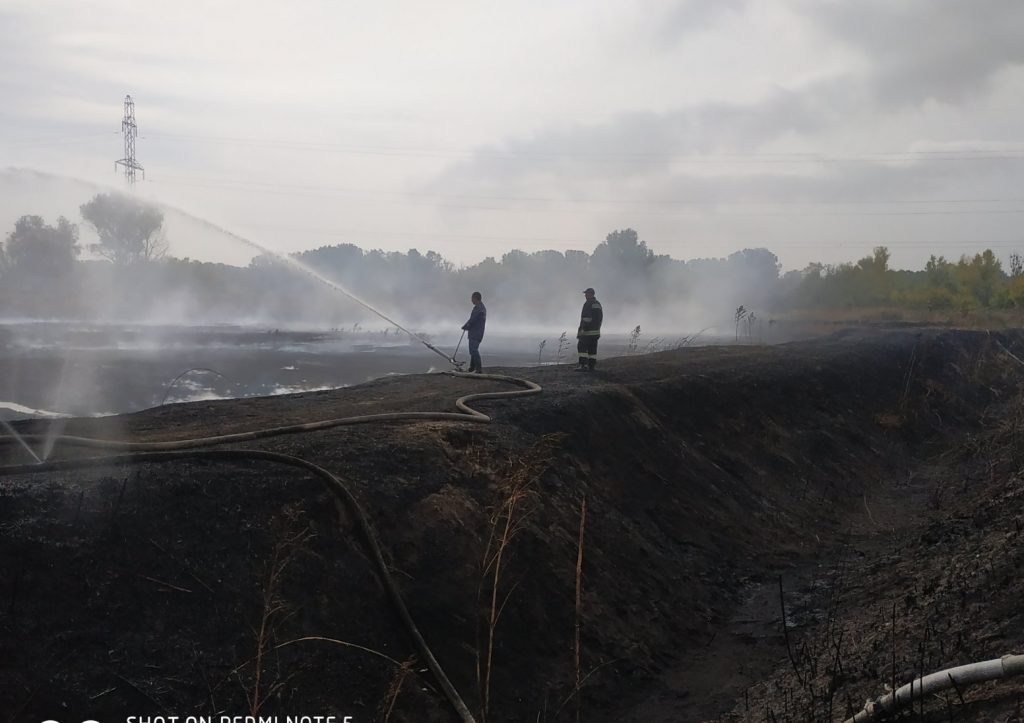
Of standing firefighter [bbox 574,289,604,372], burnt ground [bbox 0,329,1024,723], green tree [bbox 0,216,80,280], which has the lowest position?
burnt ground [bbox 0,329,1024,723]

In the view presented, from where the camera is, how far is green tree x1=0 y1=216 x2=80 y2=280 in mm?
57344

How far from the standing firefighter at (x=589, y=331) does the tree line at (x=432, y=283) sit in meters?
22.4

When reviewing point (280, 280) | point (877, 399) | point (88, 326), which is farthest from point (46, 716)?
point (280, 280)

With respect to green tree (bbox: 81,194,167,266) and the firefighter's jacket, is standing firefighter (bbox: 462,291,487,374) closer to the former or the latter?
the firefighter's jacket

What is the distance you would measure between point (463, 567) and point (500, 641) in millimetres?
757

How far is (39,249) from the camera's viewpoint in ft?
193

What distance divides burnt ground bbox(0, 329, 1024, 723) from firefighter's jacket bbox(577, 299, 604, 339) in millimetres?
2884

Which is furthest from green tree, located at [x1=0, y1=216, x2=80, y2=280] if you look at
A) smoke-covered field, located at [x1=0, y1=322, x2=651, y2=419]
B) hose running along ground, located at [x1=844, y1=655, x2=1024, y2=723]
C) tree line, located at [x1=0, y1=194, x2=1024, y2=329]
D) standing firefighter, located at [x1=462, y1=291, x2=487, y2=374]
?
hose running along ground, located at [x1=844, y1=655, x2=1024, y2=723]

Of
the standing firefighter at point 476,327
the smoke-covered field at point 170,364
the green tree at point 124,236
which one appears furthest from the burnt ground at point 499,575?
the green tree at point 124,236

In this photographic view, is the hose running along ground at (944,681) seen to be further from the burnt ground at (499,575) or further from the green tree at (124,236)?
the green tree at (124,236)

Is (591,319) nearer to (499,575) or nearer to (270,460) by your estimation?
(270,460)

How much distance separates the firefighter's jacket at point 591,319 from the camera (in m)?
16.4

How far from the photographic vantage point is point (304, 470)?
7520 mm

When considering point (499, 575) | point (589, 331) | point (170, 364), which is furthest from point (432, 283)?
point (499, 575)
